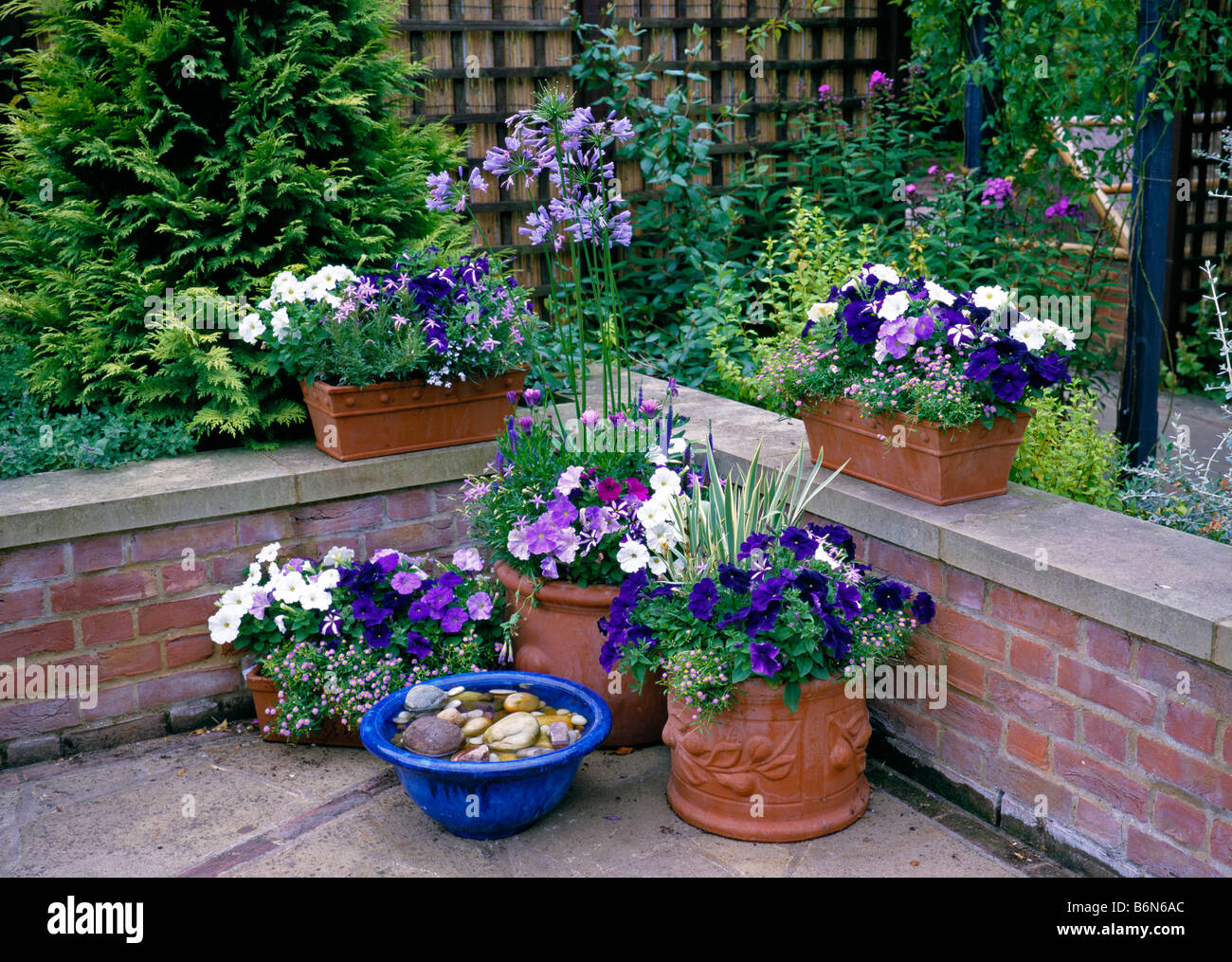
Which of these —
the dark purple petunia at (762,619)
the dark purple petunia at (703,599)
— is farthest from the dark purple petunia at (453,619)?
the dark purple petunia at (762,619)

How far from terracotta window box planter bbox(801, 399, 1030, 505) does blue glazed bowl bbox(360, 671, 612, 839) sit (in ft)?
3.49

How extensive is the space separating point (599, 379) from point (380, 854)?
242 centimetres

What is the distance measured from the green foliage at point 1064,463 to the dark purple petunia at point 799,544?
1031 mm

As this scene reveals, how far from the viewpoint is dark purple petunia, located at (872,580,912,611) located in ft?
9.80

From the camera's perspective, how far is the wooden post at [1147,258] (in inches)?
163

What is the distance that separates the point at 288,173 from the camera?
13.1 feet

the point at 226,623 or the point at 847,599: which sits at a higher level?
the point at 847,599

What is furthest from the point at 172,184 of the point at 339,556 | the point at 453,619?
the point at 453,619

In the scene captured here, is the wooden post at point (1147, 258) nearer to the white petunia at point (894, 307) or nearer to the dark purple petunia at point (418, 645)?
the white petunia at point (894, 307)

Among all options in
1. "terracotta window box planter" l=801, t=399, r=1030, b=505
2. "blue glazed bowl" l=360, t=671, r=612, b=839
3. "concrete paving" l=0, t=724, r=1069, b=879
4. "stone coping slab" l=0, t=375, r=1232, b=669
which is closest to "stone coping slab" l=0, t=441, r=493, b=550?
"stone coping slab" l=0, t=375, r=1232, b=669

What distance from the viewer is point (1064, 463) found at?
3.73 m

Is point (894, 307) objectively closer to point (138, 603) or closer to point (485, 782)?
point (485, 782)

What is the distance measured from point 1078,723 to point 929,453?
799 millimetres

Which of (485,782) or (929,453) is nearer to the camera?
(485,782)
